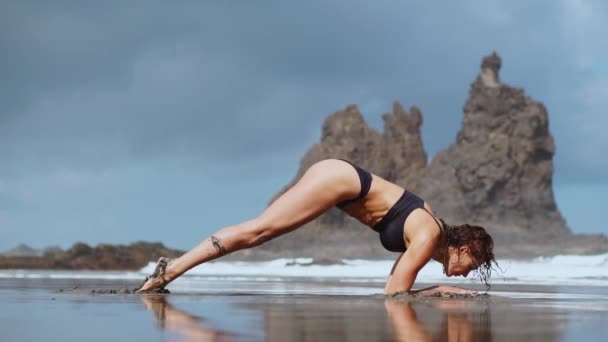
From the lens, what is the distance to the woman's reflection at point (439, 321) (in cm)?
321

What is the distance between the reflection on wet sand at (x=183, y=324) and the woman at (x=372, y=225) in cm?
106

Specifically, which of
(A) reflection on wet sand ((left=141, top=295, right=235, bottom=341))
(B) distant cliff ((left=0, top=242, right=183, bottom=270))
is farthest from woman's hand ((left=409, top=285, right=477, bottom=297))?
(B) distant cliff ((left=0, top=242, right=183, bottom=270))

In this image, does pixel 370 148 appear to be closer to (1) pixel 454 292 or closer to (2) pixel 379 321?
(1) pixel 454 292

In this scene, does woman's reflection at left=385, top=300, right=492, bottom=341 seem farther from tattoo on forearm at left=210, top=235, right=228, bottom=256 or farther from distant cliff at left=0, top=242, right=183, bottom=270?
distant cliff at left=0, top=242, right=183, bottom=270

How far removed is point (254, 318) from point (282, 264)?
33.3m

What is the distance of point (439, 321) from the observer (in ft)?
12.7

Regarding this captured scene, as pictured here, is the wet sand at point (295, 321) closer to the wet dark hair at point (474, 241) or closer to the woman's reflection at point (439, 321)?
the woman's reflection at point (439, 321)

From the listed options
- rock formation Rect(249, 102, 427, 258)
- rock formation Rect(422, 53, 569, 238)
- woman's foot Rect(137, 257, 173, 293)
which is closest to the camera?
woman's foot Rect(137, 257, 173, 293)

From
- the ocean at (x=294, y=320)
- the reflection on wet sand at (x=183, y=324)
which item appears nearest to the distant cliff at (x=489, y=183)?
the ocean at (x=294, y=320)

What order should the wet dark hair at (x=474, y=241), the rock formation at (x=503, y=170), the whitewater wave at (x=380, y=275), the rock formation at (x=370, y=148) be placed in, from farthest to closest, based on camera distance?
the rock formation at (x=370, y=148)
the rock formation at (x=503, y=170)
the whitewater wave at (x=380, y=275)
the wet dark hair at (x=474, y=241)

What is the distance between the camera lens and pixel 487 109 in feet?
156

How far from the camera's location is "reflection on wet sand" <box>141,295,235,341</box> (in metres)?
3.12

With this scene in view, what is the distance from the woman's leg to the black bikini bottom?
304 mm

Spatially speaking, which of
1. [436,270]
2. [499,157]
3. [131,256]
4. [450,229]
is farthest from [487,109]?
[450,229]
